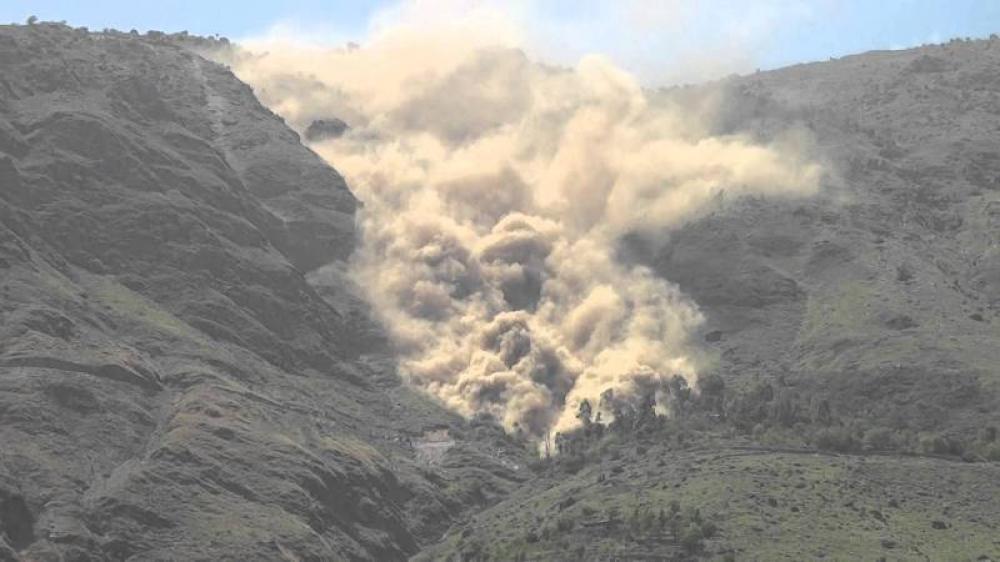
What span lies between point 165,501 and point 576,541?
63.8 metres

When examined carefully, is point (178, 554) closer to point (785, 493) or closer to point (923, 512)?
point (785, 493)

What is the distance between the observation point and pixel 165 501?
7712 inches

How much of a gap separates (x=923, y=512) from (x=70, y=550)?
125 meters

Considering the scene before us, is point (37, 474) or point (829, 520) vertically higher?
point (37, 474)

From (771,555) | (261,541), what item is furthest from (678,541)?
(261,541)

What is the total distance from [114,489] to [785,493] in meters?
104

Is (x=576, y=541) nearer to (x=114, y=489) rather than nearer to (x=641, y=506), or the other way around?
(x=641, y=506)

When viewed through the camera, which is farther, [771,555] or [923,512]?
[923,512]

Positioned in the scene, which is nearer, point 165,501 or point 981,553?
point 981,553

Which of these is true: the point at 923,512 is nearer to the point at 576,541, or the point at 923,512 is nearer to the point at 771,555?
the point at 771,555

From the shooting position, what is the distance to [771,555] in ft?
577

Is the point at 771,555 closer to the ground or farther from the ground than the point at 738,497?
closer to the ground

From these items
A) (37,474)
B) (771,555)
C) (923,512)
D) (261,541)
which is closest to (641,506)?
(771,555)

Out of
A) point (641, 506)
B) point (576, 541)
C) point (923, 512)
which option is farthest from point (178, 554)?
point (923, 512)
